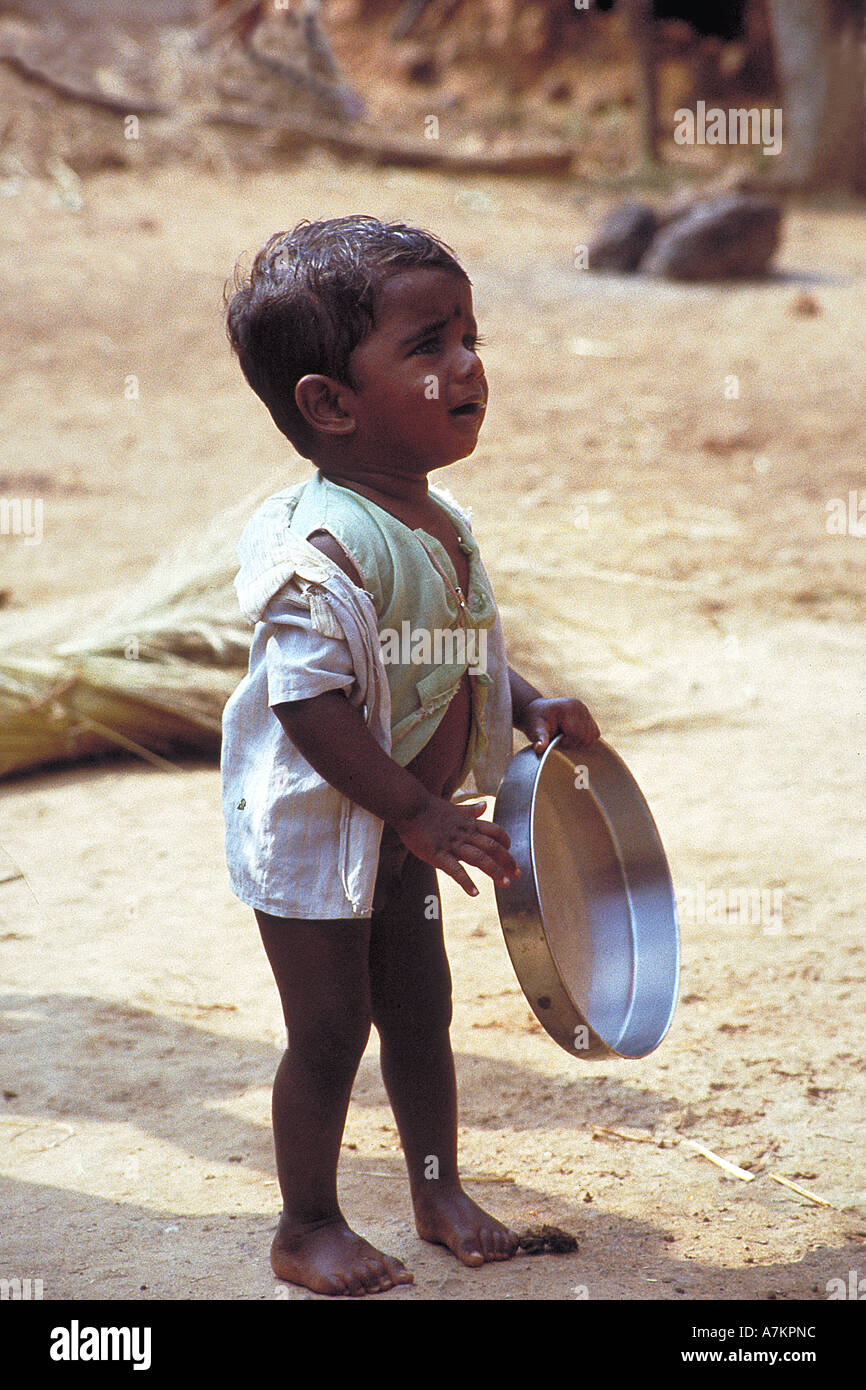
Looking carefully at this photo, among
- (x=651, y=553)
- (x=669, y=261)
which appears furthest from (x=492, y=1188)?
(x=669, y=261)

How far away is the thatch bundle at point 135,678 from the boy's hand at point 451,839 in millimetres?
2267

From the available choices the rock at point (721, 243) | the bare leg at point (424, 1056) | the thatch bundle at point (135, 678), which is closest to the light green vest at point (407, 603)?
the bare leg at point (424, 1056)

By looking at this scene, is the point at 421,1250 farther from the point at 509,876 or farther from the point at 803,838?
the point at 803,838

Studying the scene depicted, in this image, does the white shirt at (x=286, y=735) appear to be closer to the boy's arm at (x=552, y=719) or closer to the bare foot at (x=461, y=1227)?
the boy's arm at (x=552, y=719)

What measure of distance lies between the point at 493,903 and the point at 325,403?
1696mm

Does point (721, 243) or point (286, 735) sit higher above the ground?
point (721, 243)

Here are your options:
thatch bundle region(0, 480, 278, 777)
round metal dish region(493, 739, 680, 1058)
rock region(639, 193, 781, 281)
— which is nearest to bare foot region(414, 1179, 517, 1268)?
round metal dish region(493, 739, 680, 1058)

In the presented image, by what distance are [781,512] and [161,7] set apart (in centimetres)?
1395

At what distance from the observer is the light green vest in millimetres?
1915

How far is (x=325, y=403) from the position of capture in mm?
1920

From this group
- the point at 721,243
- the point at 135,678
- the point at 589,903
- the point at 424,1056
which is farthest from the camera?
the point at 721,243

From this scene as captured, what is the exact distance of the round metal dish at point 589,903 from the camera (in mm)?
1950

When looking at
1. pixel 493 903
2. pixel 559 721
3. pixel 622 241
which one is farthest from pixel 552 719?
pixel 622 241

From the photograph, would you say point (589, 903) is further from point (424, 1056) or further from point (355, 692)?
point (355, 692)
